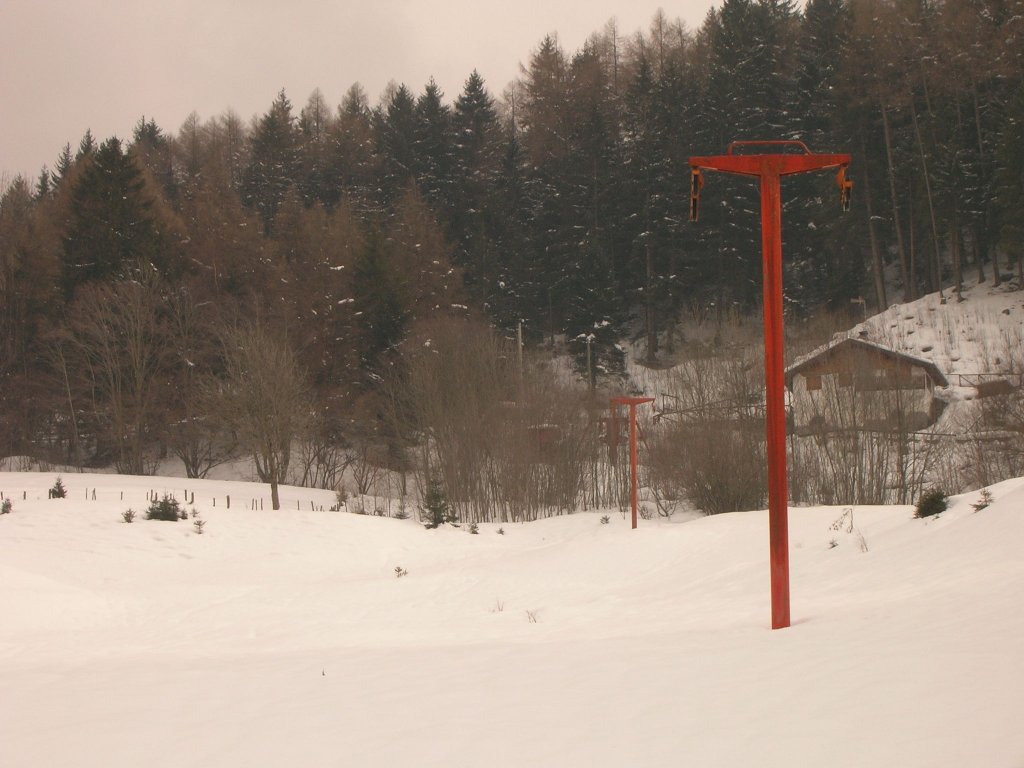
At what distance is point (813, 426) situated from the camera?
101ft

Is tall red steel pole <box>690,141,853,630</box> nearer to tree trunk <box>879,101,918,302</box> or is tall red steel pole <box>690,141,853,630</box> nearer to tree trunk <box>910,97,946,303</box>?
tree trunk <box>910,97,946,303</box>

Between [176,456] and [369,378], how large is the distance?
436 inches

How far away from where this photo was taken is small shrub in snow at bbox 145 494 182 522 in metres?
22.3

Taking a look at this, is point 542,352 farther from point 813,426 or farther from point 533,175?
point 813,426

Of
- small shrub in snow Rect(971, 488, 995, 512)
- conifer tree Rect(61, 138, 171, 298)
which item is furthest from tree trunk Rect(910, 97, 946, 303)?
conifer tree Rect(61, 138, 171, 298)

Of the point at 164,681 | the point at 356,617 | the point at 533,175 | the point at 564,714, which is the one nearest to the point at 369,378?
the point at 533,175

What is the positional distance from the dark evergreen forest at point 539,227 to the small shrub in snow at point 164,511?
13.7m

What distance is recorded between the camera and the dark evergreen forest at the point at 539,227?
41625 mm

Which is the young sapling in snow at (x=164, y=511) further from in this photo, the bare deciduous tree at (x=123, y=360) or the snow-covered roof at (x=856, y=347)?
the snow-covered roof at (x=856, y=347)

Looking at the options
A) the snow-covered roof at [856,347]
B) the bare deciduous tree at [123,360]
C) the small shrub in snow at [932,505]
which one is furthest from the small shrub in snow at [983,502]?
the bare deciduous tree at [123,360]

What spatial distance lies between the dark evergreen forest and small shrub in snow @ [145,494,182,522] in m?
13.7

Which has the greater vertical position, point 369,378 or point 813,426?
point 369,378

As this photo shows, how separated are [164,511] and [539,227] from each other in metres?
36.0

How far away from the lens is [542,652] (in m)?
8.78
